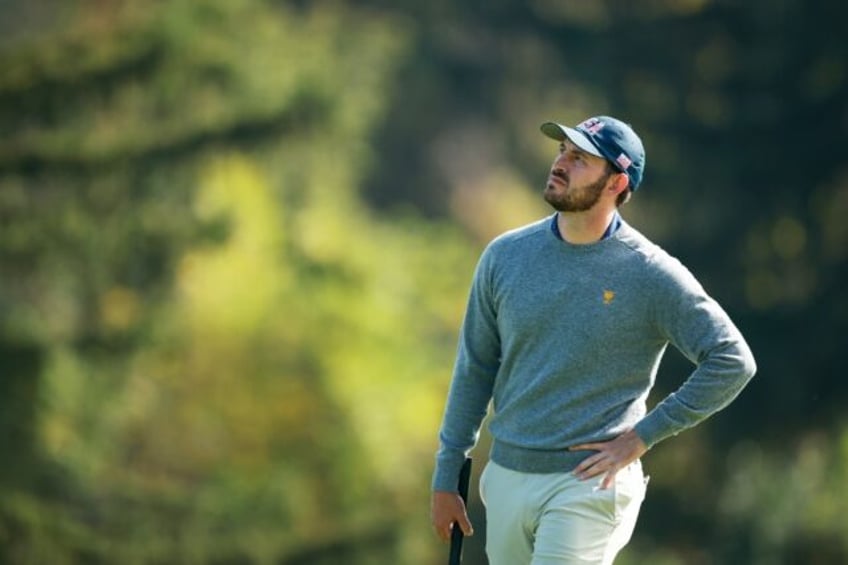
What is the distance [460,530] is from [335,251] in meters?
26.5

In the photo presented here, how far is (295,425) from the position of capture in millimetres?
30891

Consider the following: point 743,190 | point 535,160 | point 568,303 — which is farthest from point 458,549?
point 535,160

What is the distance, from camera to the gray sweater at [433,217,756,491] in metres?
6.03

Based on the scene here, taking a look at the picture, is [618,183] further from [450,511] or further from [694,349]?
[450,511]

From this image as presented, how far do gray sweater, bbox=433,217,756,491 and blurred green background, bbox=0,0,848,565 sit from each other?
12254 mm

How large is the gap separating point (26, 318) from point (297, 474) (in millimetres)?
8240

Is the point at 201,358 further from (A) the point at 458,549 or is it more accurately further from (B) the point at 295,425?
(A) the point at 458,549

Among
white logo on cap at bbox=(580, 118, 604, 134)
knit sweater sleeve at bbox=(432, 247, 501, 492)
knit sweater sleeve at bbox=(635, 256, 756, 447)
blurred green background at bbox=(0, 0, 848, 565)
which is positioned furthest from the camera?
blurred green background at bbox=(0, 0, 848, 565)

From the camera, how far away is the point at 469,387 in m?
6.43

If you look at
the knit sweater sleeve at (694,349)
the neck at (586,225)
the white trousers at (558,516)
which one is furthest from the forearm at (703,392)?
the neck at (586,225)

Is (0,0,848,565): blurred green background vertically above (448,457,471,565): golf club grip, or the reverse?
(448,457,471,565): golf club grip

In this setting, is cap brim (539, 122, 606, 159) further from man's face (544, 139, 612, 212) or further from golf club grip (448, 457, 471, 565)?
golf club grip (448, 457, 471, 565)

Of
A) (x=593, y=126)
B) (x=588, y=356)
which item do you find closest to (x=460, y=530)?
(x=588, y=356)

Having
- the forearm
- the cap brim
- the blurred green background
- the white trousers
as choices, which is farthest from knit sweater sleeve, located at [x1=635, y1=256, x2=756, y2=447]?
the blurred green background
